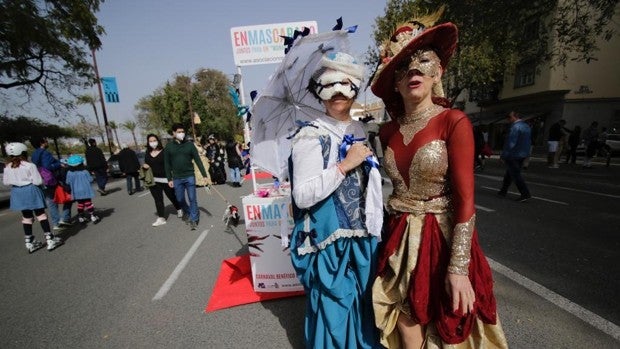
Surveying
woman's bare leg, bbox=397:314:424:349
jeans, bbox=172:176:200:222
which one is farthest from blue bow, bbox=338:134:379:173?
jeans, bbox=172:176:200:222

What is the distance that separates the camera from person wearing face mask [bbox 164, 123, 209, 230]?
18.0ft

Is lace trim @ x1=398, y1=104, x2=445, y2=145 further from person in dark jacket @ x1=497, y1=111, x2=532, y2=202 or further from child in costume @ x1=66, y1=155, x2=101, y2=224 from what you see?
child in costume @ x1=66, y1=155, x2=101, y2=224

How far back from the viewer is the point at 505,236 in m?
4.18

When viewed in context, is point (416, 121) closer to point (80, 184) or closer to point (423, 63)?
point (423, 63)

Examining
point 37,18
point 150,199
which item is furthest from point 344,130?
point 37,18

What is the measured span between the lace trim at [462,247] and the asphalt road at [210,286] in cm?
141

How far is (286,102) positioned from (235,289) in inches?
85.3

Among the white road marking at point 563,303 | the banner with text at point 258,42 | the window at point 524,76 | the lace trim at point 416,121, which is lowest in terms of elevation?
the white road marking at point 563,303

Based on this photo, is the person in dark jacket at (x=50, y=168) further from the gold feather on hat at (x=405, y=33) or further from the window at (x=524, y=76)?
the window at (x=524, y=76)

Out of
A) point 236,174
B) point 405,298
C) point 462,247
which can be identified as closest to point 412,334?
point 405,298

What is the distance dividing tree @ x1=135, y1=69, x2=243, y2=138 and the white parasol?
32.3m

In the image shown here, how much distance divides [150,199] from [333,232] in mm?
9058

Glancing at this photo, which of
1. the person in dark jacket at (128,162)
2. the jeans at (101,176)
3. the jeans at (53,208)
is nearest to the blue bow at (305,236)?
the jeans at (53,208)

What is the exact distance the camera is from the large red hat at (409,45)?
1361 mm
